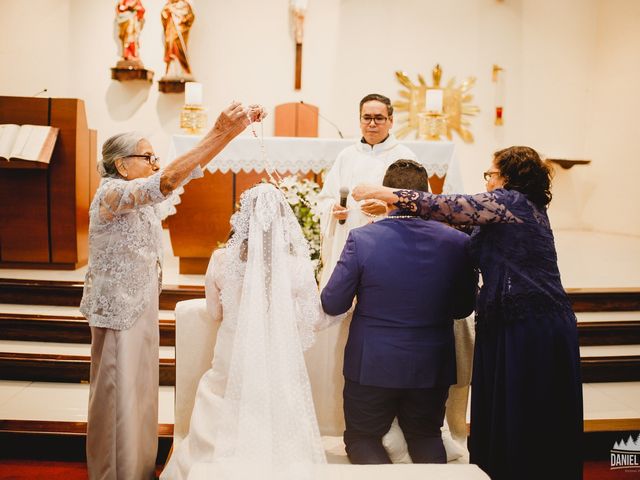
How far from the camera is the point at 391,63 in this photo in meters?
8.64

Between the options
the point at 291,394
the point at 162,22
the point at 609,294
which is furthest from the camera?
the point at 162,22

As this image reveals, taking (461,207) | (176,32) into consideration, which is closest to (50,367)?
(461,207)

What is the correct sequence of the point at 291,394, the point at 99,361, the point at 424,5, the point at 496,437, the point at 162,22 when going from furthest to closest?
the point at 424,5 < the point at 162,22 < the point at 99,361 < the point at 496,437 < the point at 291,394

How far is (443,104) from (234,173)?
4621 millimetres

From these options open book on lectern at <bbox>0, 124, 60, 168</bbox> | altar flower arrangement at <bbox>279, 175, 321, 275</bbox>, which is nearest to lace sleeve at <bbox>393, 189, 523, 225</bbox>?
altar flower arrangement at <bbox>279, 175, 321, 275</bbox>

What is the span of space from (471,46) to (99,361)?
7.90m

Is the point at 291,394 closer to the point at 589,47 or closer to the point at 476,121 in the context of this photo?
Result: the point at 476,121

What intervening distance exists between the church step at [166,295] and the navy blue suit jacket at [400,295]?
8.67ft

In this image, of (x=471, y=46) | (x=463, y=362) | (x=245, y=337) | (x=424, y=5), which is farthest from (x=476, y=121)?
(x=245, y=337)

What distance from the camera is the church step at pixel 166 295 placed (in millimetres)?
4652

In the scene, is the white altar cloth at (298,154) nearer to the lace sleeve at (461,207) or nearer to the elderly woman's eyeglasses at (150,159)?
the elderly woman's eyeglasses at (150,159)

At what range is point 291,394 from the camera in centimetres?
209

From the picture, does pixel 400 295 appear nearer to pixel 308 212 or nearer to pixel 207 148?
pixel 207 148

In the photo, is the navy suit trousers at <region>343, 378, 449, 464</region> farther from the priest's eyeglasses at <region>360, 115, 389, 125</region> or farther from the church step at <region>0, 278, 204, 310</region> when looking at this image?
the church step at <region>0, 278, 204, 310</region>
